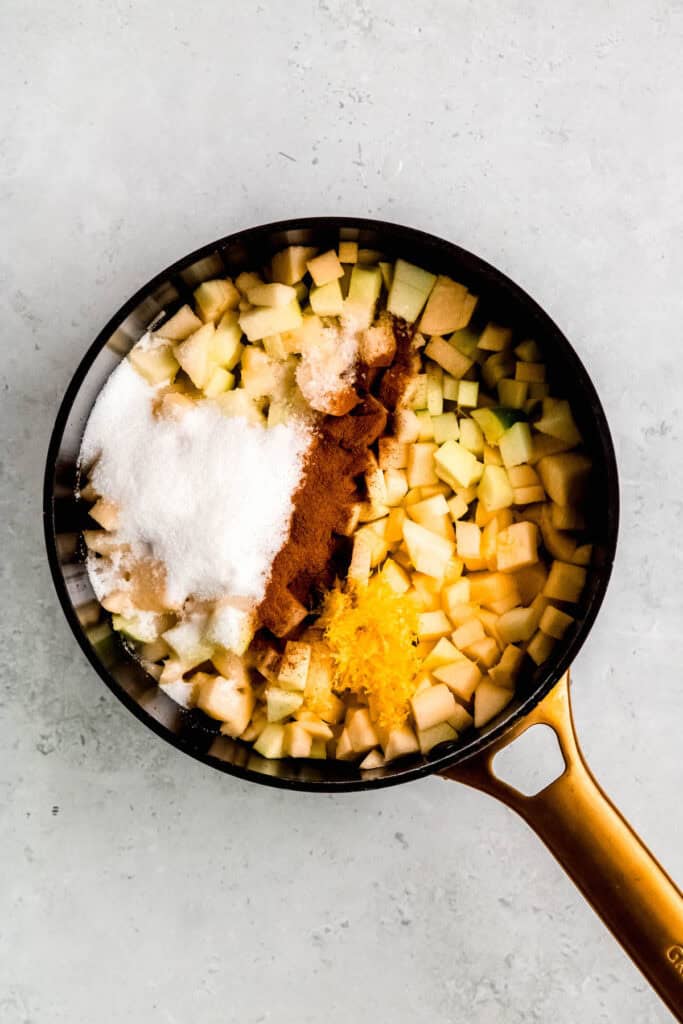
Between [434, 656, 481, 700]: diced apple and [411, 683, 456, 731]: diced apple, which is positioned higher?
[434, 656, 481, 700]: diced apple

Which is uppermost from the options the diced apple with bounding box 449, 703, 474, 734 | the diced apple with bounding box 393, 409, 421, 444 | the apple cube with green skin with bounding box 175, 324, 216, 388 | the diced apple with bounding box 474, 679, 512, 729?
the diced apple with bounding box 393, 409, 421, 444

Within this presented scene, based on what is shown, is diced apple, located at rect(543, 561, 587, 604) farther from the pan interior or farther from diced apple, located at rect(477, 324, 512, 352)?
diced apple, located at rect(477, 324, 512, 352)

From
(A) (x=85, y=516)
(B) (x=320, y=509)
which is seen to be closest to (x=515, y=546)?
(B) (x=320, y=509)

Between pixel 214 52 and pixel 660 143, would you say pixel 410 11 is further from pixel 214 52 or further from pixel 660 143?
pixel 660 143

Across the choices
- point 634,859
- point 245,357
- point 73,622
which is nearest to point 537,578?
point 634,859

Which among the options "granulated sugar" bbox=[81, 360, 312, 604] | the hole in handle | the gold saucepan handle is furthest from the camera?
the hole in handle

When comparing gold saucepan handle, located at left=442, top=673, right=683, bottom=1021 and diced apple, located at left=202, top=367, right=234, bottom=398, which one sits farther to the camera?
diced apple, located at left=202, top=367, right=234, bottom=398

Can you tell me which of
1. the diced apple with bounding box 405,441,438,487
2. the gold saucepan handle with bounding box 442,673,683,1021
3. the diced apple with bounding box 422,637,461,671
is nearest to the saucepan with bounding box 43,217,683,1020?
the gold saucepan handle with bounding box 442,673,683,1021
